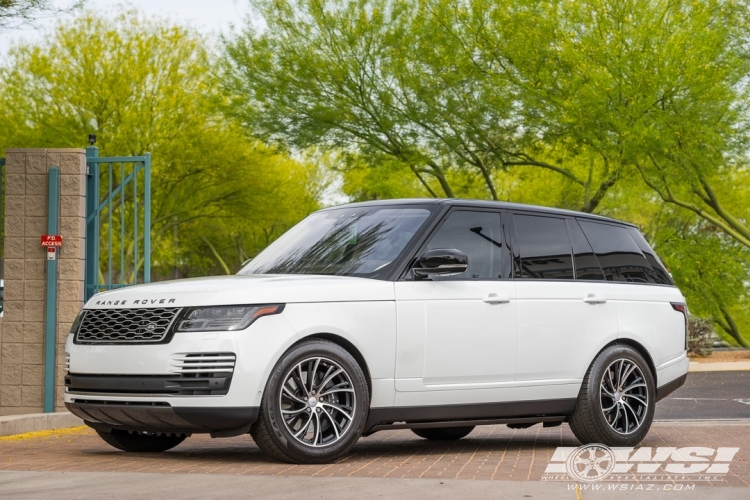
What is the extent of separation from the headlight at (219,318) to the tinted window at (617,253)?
11.8 ft

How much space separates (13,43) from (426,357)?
38379 mm

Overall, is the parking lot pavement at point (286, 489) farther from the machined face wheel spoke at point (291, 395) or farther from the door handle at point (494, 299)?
the door handle at point (494, 299)

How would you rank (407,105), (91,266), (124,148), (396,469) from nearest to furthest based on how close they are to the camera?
(396,469), (91,266), (407,105), (124,148)

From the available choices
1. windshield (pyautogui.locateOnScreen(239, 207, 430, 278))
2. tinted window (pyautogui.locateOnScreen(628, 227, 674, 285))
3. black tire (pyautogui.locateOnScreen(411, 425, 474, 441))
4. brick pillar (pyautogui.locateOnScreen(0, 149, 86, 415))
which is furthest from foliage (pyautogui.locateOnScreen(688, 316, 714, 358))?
windshield (pyautogui.locateOnScreen(239, 207, 430, 278))

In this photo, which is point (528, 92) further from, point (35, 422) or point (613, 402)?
point (613, 402)

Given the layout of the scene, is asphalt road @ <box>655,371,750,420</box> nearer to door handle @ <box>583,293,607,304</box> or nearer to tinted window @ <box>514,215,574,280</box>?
door handle @ <box>583,293,607,304</box>

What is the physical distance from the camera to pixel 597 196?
32.0m

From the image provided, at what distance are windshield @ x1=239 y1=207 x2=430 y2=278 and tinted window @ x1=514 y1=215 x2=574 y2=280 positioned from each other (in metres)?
0.98

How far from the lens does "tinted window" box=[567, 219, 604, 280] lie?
10.1 meters

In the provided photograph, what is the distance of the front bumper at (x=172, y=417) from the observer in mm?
7750

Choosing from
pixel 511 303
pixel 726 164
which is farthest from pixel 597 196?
pixel 511 303

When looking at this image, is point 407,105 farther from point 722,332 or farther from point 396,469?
point 396,469

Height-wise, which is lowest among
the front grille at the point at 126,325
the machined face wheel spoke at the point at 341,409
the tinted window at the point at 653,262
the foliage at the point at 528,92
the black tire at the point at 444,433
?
the black tire at the point at 444,433
